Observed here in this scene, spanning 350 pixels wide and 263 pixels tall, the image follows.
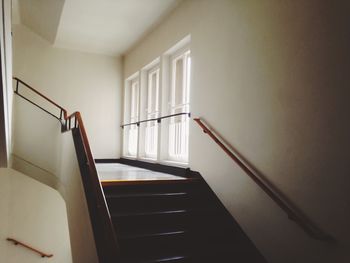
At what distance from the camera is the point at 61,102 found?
21.8 ft

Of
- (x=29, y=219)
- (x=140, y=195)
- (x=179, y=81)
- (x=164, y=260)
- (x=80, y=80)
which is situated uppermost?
(x=80, y=80)

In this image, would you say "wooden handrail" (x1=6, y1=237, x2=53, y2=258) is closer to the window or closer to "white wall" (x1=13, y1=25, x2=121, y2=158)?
"white wall" (x1=13, y1=25, x2=121, y2=158)

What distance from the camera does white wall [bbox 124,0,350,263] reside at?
2.08m

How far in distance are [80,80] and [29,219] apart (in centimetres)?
344

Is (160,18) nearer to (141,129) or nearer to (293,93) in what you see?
(141,129)

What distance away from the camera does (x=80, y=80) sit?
22.5 feet

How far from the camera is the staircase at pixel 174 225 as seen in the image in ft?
8.86

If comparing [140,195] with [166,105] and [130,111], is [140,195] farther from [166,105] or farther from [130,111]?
[130,111]

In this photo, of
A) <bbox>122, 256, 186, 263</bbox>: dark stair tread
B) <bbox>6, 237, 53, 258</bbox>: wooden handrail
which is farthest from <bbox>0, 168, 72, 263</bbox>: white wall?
<bbox>122, 256, 186, 263</bbox>: dark stair tread

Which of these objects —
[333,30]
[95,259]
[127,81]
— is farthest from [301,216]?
[127,81]

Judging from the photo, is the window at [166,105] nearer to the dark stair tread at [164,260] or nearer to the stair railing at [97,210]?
the stair railing at [97,210]

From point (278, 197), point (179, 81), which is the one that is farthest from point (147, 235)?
point (179, 81)

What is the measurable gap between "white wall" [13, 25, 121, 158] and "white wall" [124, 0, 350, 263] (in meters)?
3.80

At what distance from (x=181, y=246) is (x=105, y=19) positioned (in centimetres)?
424
